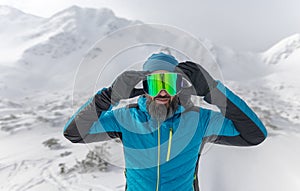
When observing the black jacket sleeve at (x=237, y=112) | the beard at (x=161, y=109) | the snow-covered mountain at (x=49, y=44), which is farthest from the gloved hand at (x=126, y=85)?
the snow-covered mountain at (x=49, y=44)

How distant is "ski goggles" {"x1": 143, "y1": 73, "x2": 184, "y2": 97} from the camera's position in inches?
53.8

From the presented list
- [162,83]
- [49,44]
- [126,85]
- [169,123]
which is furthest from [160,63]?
[49,44]

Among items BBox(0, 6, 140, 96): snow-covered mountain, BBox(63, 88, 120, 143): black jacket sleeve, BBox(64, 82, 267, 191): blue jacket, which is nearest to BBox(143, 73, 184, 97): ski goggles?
BBox(64, 82, 267, 191): blue jacket

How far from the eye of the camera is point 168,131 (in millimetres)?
1470

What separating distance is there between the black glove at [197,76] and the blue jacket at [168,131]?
0.04 meters

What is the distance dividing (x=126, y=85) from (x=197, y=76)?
0.40m

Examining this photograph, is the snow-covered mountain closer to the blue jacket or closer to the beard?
the blue jacket

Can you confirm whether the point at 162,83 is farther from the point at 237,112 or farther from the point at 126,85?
the point at 237,112

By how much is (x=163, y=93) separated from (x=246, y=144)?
646 millimetres

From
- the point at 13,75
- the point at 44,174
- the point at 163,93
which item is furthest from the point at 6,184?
the point at 13,75

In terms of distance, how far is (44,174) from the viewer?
5391 millimetres

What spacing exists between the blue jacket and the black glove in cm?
Answer: 4

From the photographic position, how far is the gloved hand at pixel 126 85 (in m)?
1.40

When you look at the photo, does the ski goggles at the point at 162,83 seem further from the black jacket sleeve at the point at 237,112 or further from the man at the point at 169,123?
the black jacket sleeve at the point at 237,112
